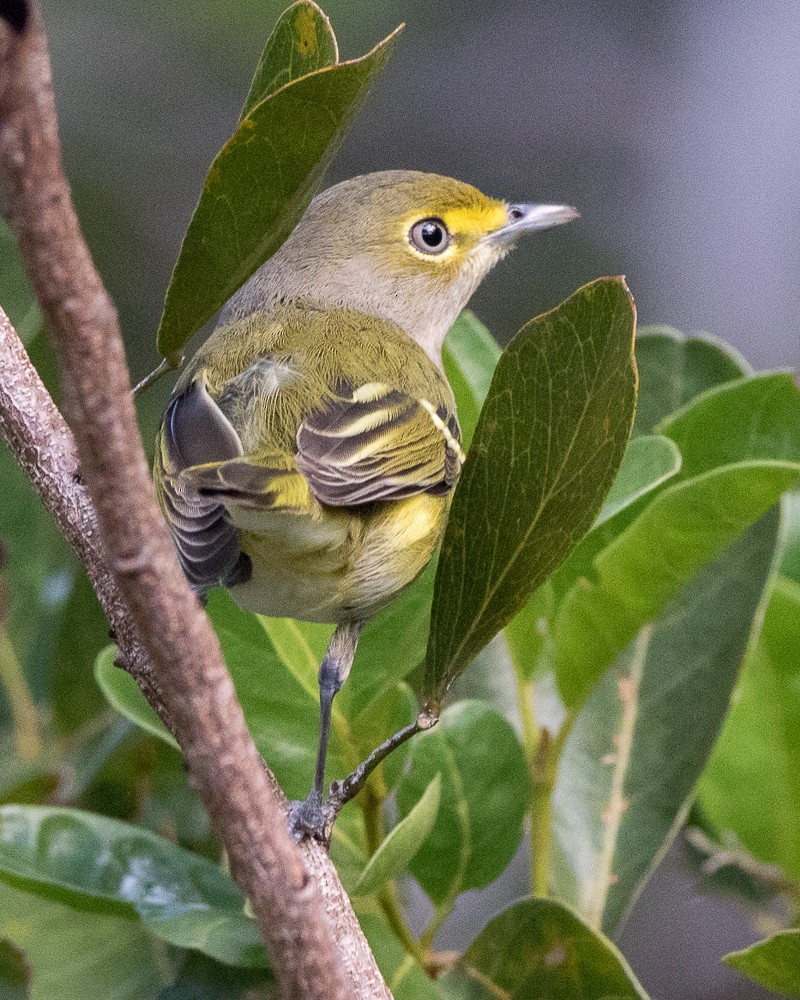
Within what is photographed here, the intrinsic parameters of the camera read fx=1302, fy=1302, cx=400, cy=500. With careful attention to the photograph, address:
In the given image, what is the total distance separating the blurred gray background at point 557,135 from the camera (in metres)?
4.07

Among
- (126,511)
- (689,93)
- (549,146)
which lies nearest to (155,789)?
(126,511)

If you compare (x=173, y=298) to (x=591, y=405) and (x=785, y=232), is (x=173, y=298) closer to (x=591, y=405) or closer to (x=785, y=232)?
(x=591, y=405)

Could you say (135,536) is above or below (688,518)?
below

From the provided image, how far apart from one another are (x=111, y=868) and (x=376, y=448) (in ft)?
2.20

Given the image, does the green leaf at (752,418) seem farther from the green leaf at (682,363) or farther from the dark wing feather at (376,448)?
the dark wing feather at (376,448)

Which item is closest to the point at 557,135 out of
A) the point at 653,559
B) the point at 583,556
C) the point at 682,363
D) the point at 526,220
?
the point at 526,220

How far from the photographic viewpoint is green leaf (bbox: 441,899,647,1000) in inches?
60.2

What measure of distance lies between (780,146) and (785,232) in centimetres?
36

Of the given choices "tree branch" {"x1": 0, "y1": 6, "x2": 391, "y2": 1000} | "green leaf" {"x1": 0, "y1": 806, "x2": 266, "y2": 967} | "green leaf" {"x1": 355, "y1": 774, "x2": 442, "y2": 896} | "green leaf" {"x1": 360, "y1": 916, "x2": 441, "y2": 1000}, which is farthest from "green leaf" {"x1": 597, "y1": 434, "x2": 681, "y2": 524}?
"tree branch" {"x1": 0, "y1": 6, "x2": 391, "y2": 1000}

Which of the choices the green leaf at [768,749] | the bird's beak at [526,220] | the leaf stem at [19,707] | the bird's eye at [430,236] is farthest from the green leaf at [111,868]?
the bird's beak at [526,220]

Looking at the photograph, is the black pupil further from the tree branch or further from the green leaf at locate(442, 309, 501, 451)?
the tree branch

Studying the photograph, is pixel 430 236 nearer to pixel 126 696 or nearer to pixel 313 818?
pixel 126 696

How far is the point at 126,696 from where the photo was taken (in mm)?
1755

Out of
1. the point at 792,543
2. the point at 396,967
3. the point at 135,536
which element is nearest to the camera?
the point at 135,536
